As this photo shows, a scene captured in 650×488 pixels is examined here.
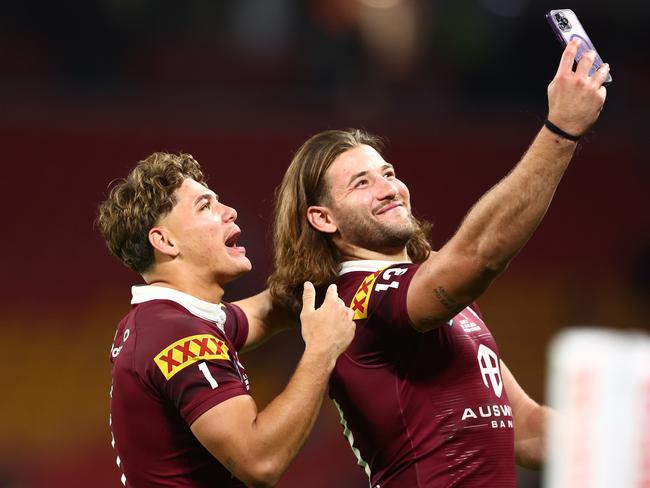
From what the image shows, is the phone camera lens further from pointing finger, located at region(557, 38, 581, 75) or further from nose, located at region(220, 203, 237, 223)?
nose, located at region(220, 203, 237, 223)

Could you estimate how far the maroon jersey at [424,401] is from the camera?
378 cm

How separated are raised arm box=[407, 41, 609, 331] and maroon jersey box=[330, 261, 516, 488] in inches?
13.1

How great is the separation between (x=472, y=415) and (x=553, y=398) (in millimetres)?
2194

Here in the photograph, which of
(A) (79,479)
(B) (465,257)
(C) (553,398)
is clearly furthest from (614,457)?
(A) (79,479)

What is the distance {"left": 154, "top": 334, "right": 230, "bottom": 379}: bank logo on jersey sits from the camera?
3.73 metres

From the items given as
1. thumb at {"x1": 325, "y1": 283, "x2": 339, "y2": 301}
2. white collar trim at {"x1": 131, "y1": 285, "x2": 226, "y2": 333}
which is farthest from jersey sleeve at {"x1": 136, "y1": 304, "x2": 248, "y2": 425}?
thumb at {"x1": 325, "y1": 283, "x2": 339, "y2": 301}

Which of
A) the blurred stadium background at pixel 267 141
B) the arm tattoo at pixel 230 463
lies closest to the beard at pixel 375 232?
the arm tattoo at pixel 230 463

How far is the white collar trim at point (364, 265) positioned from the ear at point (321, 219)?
0.15m

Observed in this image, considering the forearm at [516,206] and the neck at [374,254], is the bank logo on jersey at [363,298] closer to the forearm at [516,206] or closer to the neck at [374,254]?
the neck at [374,254]

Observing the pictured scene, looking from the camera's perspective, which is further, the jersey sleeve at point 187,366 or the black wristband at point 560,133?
the jersey sleeve at point 187,366

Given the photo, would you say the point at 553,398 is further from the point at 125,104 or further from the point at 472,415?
the point at 125,104

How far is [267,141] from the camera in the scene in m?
12.2

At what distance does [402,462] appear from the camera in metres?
3.85

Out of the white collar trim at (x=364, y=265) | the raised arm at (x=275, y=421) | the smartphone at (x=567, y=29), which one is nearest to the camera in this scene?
the smartphone at (x=567, y=29)
